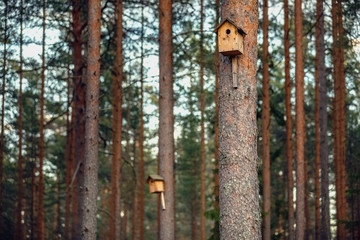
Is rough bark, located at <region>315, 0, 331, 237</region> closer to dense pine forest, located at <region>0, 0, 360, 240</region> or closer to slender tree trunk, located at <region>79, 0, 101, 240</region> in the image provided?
dense pine forest, located at <region>0, 0, 360, 240</region>

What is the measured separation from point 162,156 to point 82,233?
7.83 feet

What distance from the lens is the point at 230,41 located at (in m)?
5.82

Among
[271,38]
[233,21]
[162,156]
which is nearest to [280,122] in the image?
[271,38]

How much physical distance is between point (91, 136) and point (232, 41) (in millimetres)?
5282

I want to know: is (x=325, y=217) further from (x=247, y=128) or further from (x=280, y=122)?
(x=247, y=128)

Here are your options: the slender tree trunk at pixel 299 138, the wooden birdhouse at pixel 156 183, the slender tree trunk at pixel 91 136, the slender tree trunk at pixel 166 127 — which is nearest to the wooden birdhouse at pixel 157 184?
the wooden birdhouse at pixel 156 183

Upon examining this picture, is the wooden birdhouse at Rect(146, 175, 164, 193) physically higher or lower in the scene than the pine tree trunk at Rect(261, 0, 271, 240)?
lower

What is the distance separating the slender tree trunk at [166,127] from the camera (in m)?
10.2

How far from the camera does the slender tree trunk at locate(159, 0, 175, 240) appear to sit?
10234 millimetres

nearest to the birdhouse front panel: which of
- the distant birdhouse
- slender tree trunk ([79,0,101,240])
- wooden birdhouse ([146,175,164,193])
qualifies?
the distant birdhouse

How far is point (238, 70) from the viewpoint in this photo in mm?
5965

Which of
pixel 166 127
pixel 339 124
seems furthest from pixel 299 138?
pixel 166 127

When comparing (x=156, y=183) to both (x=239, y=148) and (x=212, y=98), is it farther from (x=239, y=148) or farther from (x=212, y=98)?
(x=212, y=98)

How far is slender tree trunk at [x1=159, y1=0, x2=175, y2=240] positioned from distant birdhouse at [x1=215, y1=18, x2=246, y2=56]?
4615 mm
